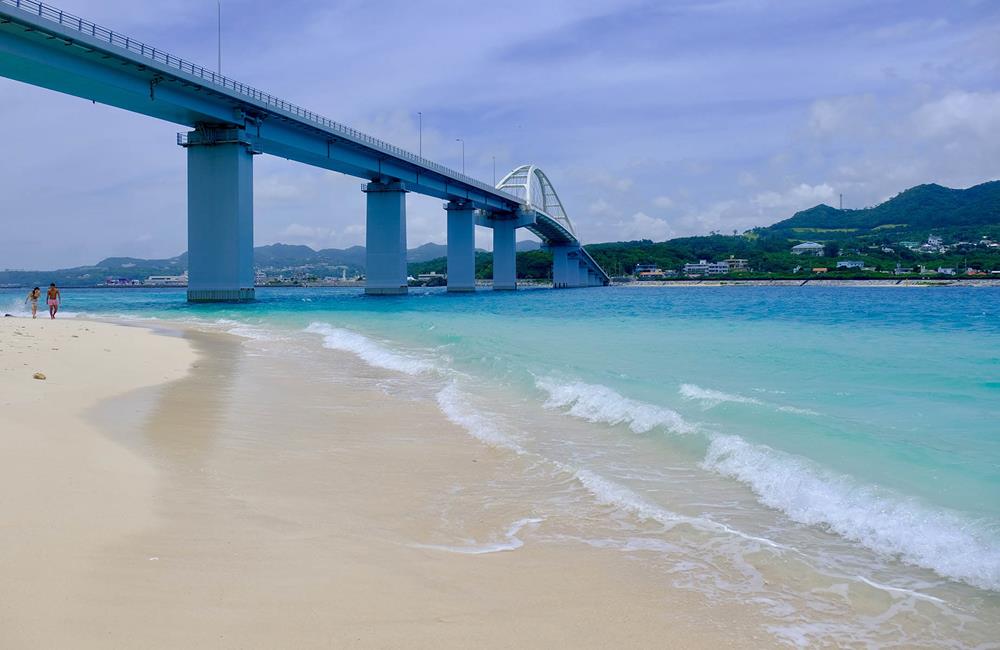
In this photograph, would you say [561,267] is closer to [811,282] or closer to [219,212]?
[811,282]

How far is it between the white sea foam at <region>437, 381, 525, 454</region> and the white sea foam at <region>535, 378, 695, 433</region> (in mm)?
1345

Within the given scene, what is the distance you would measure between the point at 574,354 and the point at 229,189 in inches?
1451

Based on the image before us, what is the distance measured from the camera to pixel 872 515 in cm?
567

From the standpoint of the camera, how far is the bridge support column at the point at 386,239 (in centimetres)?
6962

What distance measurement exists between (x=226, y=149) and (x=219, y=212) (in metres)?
4.16

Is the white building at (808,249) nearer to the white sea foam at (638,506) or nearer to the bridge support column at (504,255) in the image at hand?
the bridge support column at (504,255)

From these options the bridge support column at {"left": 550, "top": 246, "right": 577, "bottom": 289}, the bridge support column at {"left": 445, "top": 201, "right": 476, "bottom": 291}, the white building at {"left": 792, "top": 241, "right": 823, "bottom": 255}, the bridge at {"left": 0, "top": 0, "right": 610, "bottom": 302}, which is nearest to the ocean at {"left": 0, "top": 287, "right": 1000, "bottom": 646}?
the bridge at {"left": 0, "top": 0, "right": 610, "bottom": 302}

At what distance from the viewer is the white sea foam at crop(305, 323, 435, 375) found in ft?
53.8

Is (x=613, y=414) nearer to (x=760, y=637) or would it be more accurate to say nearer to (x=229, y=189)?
(x=760, y=637)

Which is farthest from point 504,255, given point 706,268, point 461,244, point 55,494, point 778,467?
point 55,494

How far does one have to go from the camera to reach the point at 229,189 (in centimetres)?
4866

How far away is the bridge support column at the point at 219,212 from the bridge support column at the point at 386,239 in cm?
2021

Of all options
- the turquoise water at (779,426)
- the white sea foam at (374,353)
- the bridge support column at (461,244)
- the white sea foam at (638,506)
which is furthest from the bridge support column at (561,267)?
the white sea foam at (638,506)

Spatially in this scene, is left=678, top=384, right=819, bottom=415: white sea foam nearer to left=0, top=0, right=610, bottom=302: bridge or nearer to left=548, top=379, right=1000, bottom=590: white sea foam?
left=548, top=379, right=1000, bottom=590: white sea foam
